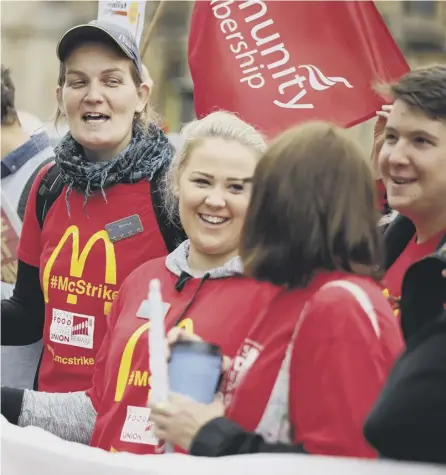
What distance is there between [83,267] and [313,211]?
602 mm

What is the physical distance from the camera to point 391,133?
4.62 ft

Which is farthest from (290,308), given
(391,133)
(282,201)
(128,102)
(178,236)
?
(128,102)

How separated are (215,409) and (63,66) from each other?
2.42 feet

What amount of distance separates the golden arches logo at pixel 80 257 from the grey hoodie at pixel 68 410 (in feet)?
0.51

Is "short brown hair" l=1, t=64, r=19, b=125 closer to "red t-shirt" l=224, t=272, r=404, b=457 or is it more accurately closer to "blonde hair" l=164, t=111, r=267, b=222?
"blonde hair" l=164, t=111, r=267, b=222

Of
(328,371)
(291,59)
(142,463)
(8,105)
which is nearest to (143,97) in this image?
(291,59)

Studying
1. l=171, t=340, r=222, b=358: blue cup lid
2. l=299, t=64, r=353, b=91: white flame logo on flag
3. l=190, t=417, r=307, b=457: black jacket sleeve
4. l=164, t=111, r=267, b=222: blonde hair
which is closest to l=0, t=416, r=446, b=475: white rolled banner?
Answer: l=190, t=417, r=307, b=457: black jacket sleeve

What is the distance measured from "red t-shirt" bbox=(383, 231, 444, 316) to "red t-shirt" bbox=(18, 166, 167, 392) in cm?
43

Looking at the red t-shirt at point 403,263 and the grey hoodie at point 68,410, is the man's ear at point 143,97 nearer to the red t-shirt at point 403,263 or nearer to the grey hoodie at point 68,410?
the grey hoodie at point 68,410

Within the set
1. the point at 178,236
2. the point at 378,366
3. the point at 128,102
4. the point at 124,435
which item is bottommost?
the point at 124,435

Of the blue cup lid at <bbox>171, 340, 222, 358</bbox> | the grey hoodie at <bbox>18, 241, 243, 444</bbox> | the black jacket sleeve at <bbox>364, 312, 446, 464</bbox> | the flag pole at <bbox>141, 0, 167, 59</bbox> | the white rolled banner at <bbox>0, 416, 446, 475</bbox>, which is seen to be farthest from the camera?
the flag pole at <bbox>141, 0, 167, 59</bbox>

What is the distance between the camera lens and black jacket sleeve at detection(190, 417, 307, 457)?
1216 millimetres

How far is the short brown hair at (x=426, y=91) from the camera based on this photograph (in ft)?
4.45

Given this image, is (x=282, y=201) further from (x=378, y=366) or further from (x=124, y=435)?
(x=124, y=435)
